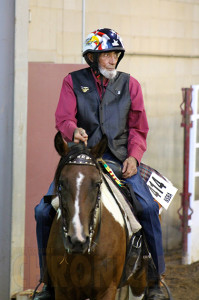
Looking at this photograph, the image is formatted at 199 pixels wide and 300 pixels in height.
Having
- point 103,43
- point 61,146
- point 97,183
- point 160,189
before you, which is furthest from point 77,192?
point 160,189

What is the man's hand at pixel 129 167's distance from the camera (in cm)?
528

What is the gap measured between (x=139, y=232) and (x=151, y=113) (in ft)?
12.0

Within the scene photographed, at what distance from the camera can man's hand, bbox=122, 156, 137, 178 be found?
5.28m

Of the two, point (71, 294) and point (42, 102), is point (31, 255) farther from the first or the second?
point (71, 294)

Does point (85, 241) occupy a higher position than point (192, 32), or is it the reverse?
point (192, 32)

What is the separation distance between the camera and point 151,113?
28.8 ft

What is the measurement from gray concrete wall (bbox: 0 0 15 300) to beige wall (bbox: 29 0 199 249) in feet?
2.30

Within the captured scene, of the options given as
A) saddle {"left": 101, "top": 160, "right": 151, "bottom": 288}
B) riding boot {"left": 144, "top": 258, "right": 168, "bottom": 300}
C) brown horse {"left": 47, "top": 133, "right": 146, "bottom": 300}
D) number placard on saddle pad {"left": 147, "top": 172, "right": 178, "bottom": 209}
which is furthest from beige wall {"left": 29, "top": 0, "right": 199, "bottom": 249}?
brown horse {"left": 47, "top": 133, "right": 146, "bottom": 300}

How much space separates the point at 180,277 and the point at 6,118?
3.27 meters

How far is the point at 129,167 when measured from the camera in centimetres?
529

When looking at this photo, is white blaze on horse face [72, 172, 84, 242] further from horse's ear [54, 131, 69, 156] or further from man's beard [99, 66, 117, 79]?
man's beard [99, 66, 117, 79]

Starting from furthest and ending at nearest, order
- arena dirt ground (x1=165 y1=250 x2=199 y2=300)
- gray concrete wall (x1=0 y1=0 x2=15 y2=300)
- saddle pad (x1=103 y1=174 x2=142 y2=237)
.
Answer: arena dirt ground (x1=165 y1=250 x2=199 y2=300)
gray concrete wall (x1=0 y1=0 x2=15 y2=300)
saddle pad (x1=103 y1=174 x2=142 y2=237)

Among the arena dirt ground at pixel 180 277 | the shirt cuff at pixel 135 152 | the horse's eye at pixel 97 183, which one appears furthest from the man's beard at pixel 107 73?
the arena dirt ground at pixel 180 277

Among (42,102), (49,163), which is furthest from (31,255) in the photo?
(42,102)
